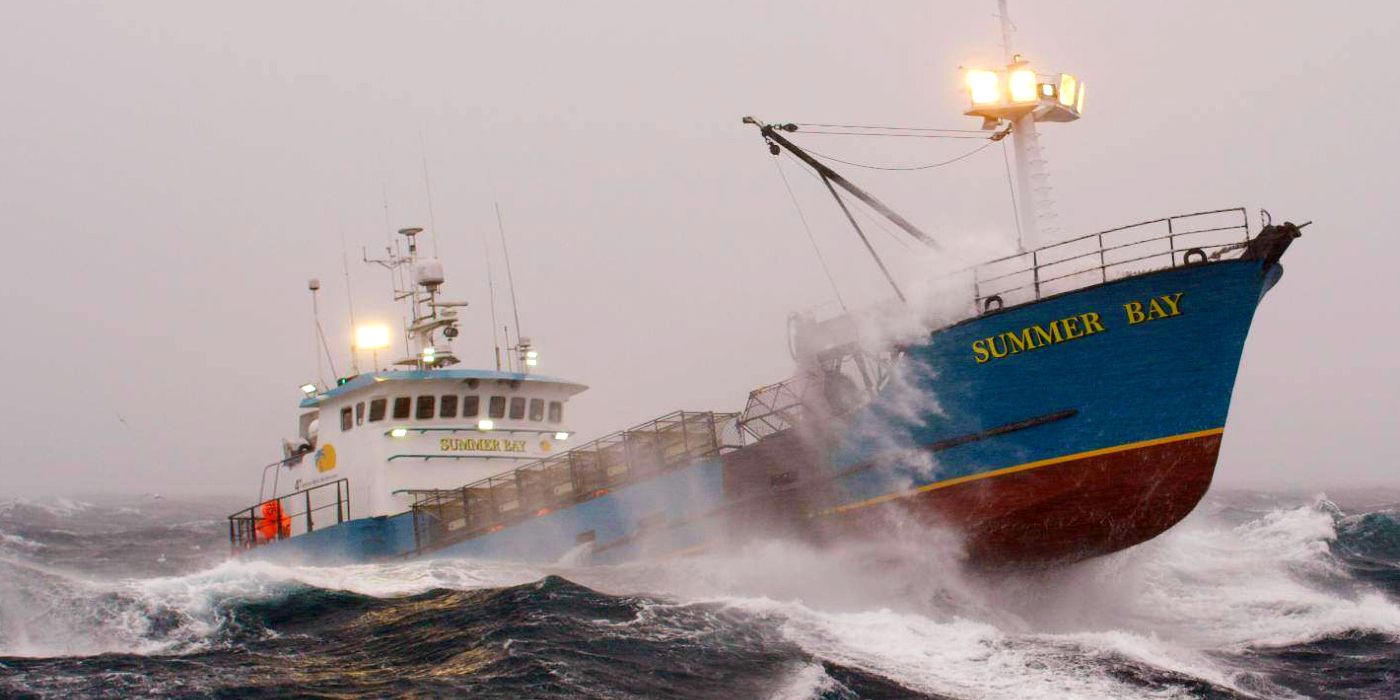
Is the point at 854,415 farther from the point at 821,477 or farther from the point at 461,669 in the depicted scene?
the point at 461,669

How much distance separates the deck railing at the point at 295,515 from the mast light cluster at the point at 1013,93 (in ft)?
55.0

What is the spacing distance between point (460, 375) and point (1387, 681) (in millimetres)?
19505

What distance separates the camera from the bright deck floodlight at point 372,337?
2959 centimetres

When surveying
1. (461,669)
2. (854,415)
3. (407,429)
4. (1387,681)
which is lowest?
(1387,681)

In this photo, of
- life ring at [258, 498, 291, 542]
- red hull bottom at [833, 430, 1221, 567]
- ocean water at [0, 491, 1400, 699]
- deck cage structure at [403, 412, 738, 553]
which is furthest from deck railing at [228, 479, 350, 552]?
red hull bottom at [833, 430, 1221, 567]

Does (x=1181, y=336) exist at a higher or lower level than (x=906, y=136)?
lower

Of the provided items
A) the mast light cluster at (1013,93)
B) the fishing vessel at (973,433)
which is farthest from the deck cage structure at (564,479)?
the mast light cluster at (1013,93)

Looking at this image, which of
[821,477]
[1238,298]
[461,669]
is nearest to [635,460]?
[821,477]

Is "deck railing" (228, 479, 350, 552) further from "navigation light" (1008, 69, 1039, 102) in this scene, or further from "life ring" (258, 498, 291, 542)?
"navigation light" (1008, 69, 1039, 102)

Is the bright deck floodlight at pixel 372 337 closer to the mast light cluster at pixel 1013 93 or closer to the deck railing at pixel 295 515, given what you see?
the deck railing at pixel 295 515

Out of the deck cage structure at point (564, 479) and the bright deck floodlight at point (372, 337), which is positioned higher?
the bright deck floodlight at point (372, 337)

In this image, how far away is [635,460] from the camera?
22875 millimetres

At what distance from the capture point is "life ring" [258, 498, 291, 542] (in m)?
30.8

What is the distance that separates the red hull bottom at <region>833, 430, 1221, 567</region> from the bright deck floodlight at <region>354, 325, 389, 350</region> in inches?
599
